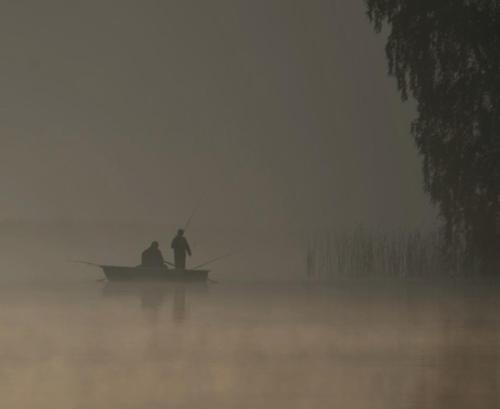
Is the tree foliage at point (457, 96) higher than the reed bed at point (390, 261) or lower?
higher

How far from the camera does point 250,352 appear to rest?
12.7 m

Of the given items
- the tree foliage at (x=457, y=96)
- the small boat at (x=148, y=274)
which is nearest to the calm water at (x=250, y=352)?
the tree foliage at (x=457, y=96)

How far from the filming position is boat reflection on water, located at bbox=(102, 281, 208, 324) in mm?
18312

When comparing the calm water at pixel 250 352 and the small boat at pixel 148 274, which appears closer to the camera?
the calm water at pixel 250 352

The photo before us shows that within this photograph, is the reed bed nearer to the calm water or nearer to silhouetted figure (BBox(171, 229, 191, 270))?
silhouetted figure (BBox(171, 229, 191, 270))

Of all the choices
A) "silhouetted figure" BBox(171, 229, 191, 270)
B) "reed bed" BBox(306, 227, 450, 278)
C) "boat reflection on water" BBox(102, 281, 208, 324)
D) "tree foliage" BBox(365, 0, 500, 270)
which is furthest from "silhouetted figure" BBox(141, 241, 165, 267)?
"tree foliage" BBox(365, 0, 500, 270)

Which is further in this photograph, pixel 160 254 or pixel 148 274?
pixel 160 254

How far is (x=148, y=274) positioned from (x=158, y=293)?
4193 mm

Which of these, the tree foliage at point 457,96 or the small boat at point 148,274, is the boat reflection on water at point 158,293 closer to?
the small boat at point 148,274

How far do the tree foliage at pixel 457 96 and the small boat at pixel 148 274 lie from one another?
530cm

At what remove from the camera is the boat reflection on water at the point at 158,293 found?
18.3 metres

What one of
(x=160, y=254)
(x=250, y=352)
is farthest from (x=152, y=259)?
(x=250, y=352)

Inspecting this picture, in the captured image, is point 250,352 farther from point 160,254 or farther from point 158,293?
point 160,254

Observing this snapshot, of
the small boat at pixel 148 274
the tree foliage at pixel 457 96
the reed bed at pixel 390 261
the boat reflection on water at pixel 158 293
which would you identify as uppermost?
the tree foliage at pixel 457 96
